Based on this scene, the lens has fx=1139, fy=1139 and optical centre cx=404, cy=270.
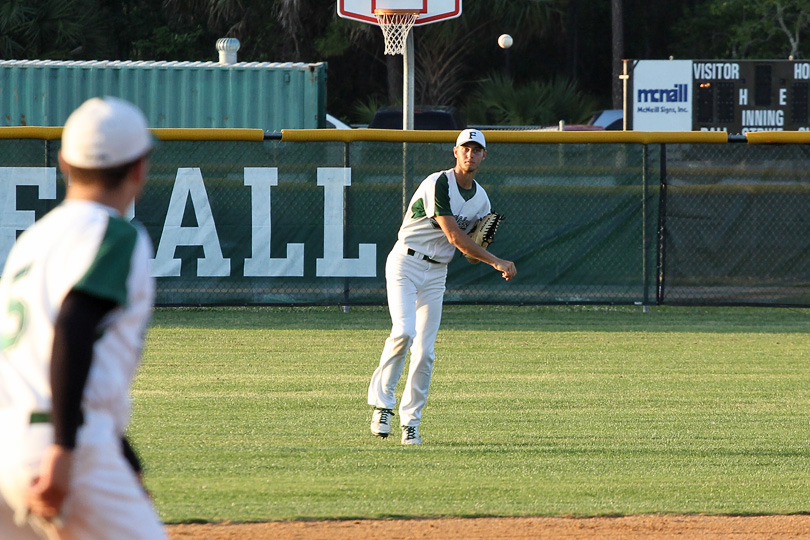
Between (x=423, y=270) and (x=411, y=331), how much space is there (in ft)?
1.30

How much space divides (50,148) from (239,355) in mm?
3821

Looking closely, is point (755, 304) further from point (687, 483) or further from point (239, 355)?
point (687, 483)

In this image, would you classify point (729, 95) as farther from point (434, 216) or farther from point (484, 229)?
point (434, 216)

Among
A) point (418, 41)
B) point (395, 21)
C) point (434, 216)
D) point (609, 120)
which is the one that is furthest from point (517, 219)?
point (418, 41)

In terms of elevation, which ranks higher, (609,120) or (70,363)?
(609,120)

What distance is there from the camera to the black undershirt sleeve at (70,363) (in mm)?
2521

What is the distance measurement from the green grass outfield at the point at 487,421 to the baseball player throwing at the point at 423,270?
0.30m

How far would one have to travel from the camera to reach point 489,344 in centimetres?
1129

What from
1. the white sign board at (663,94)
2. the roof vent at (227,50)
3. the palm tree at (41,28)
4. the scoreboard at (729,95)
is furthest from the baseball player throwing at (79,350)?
the palm tree at (41,28)

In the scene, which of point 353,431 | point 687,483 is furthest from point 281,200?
point 687,483

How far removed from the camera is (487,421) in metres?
7.75

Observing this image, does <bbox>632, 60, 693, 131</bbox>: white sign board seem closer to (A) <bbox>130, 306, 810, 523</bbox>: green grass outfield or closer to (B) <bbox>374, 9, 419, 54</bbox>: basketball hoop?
(B) <bbox>374, 9, 419, 54</bbox>: basketball hoop

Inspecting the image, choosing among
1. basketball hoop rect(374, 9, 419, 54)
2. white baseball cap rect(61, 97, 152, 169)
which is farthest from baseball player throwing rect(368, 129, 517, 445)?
basketball hoop rect(374, 9, 419, 54)

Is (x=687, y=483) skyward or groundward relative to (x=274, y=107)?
groundward
